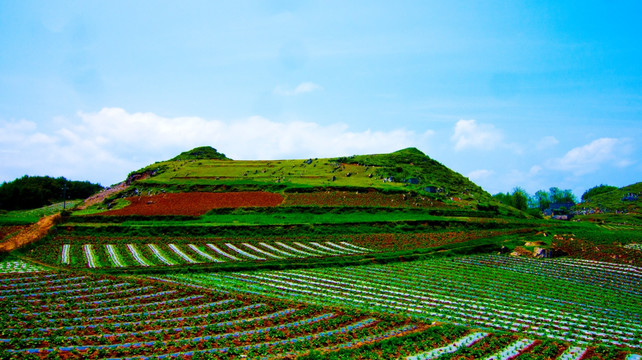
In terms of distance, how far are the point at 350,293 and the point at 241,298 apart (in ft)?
25.1

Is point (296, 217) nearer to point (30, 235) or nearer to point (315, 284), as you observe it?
point (315, 284)

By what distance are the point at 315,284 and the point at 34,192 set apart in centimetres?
11358

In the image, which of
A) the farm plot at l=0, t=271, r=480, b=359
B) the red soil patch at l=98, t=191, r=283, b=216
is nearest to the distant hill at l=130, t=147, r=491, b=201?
the red soil patch at l=98, t=191, r=283, b=216

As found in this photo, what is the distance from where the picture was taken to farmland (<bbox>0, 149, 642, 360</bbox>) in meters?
19.9

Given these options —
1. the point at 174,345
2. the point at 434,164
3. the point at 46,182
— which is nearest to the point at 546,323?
the point at 174,345

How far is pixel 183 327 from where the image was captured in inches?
833

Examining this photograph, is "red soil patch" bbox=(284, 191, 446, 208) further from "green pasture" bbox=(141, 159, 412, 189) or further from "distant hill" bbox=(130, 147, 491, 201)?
"green pasture" bbox=(141, 159, 412, 189)

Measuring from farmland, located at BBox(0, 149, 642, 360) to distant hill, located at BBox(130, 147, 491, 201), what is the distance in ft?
35.2

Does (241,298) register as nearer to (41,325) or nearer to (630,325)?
(41,325)

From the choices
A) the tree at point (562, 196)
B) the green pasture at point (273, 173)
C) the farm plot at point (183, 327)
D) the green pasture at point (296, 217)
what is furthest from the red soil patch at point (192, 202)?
the tree at point (562, 196)

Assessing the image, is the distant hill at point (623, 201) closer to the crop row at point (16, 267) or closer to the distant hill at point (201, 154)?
the distant hill at point (201, 154)

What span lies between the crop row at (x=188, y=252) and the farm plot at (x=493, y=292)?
254 inches

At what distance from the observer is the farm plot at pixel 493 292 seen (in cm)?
2409

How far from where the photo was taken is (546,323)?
24219 millimetres
